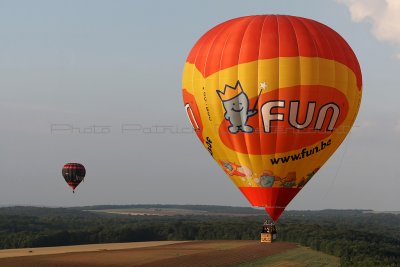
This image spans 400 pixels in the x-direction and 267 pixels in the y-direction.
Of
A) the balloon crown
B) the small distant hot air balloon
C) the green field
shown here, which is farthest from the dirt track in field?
the balloon crown

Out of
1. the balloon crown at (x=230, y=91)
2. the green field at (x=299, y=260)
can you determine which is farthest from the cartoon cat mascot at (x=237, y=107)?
the green field at (x=299, y=260)

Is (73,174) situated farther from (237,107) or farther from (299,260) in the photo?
(237,107)

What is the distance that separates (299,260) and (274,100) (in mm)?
43888

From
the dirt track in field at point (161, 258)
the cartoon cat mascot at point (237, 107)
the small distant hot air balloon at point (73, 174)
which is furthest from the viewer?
the small distant hot air balloon at point (73, 174)

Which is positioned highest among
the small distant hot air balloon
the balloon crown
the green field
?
the balloon crown

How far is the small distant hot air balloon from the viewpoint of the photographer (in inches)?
2886

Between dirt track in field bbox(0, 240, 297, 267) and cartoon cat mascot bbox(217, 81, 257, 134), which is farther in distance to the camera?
dirt track in field bbox(0, 240, 297, 267)

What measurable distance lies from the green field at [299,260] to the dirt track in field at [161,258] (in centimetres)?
144

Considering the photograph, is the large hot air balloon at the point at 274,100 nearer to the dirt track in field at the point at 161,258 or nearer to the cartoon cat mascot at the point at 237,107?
the cartoon cat mascot at the point at 237,107

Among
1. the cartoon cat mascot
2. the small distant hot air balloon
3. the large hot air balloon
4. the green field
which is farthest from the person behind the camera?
the small distant hot air balloon

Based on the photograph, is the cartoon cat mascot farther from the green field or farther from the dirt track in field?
the green field

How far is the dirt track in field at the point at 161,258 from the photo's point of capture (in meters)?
61.0

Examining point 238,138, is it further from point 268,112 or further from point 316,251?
point 316,251

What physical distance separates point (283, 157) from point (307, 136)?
1.58 m
